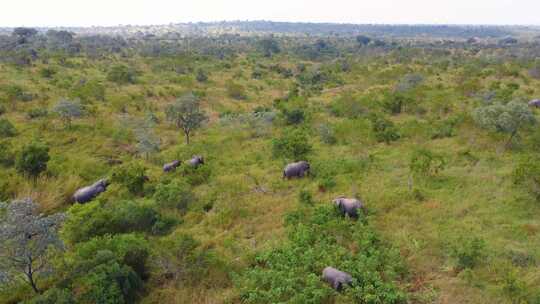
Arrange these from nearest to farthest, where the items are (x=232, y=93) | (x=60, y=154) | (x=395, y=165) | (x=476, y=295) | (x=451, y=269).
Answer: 1. (x=476, y=295)
2. (x=451, y=269)
3. (x=395, y=165)
4. (x=60, y=154)
5. (x=232, y=93)

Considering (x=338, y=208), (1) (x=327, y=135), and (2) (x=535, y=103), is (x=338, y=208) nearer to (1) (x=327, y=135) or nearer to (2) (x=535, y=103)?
(1) (x=327, y=135)

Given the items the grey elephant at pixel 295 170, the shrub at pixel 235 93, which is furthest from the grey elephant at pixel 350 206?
the shrub at pixel 235 93

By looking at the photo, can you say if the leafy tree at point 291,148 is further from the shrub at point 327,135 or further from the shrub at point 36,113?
the shrub at point 36,113

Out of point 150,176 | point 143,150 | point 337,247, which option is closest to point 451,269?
point 337,247

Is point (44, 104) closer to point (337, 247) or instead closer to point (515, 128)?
point (337, 247)

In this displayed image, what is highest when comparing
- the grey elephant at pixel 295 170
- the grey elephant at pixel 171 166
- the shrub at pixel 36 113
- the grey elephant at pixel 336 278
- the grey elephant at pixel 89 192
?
the shrub at pixel 36 113

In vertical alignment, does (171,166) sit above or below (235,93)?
below

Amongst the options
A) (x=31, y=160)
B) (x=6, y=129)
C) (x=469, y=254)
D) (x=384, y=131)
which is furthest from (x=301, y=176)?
(x=6, y=129)
